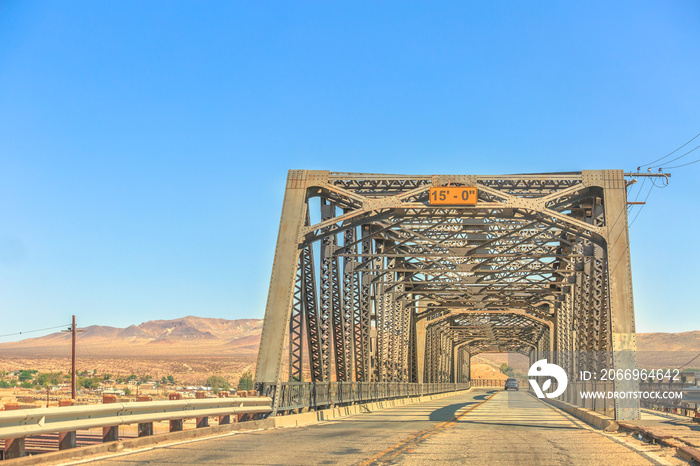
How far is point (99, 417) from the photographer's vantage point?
10.2 metres

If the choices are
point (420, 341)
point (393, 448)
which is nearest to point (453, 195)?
point (393, 448)

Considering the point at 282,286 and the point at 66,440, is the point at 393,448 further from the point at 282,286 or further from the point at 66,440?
the point at 282,286

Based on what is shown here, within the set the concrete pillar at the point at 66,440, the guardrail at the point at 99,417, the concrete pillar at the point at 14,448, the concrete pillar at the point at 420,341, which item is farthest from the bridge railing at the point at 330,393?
the concrete pillar at the point at 420,341

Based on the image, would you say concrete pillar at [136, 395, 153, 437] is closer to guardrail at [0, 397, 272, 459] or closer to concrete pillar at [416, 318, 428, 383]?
guardrail at [0, 397, 272, 459]

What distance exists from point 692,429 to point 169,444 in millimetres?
11087

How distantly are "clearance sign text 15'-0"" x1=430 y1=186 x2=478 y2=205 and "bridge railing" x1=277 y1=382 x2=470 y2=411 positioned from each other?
6.71m

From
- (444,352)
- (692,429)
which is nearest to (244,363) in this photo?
(444,352)

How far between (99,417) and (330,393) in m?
13.1

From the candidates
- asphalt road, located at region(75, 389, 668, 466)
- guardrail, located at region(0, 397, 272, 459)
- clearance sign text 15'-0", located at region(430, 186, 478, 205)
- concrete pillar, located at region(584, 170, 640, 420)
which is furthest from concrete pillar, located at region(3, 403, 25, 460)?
clearance sign text 15'-0", located at region(430, 186, 478, 205)

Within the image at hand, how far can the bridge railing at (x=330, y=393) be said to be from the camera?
18.9 meters

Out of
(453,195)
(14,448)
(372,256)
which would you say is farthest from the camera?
(372,256)

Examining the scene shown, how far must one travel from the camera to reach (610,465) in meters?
10.0

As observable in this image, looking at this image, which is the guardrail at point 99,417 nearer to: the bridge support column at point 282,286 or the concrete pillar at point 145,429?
the concrete pillar at point 145,429

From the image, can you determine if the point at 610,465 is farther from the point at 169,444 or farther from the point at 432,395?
the point at 432,395
